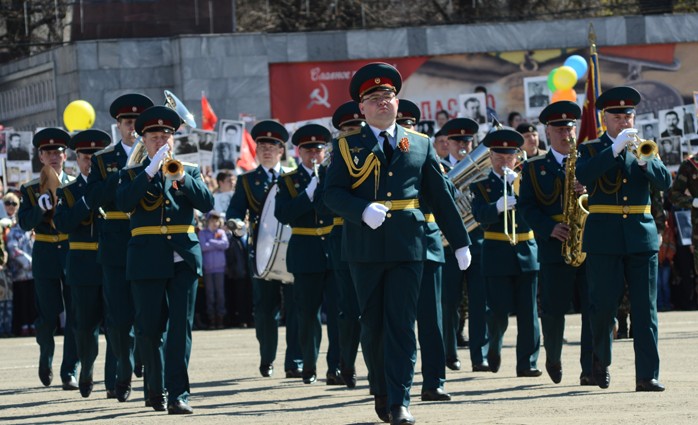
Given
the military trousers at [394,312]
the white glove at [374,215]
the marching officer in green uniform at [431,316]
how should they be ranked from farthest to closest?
the marching officer in green uniform at [431,316] → the military trousers at [394,312] → the white glove at [374,215]

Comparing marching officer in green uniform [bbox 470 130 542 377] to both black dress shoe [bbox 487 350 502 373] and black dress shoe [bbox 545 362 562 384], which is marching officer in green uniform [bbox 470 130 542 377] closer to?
black dress shoe [bbox 487 350 502 373]

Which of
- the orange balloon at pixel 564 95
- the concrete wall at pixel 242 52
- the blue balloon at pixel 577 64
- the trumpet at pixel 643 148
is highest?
the concrete wall at pixel 242 52

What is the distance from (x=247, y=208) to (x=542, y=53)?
17358 millimetres

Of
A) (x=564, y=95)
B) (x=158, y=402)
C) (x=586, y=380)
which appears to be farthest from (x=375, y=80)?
(x=564, y=95)

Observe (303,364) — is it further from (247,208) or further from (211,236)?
(211,236)

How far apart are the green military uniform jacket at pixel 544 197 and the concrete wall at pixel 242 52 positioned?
16818 millimetres

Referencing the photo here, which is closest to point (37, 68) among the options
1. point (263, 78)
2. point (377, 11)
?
point (263, 78)

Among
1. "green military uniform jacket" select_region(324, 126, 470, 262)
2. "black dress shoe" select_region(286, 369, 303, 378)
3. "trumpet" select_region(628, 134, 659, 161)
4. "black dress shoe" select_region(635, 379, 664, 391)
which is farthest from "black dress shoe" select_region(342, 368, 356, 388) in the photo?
"green military uniform jacket" select_region(324, 126, 470, 262)

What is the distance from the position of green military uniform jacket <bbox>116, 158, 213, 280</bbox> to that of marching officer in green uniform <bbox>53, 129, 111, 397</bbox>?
173 cm

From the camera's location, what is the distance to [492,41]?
108 ft

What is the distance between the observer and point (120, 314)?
45.9 ft

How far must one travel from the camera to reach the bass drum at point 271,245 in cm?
1593

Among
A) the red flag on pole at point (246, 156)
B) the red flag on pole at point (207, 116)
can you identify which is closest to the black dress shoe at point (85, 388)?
the red flag on pole at point (246, 156)

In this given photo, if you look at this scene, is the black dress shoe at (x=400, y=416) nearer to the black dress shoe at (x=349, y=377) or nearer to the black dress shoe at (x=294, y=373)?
the black dress shoe at (x=349, y=377)
